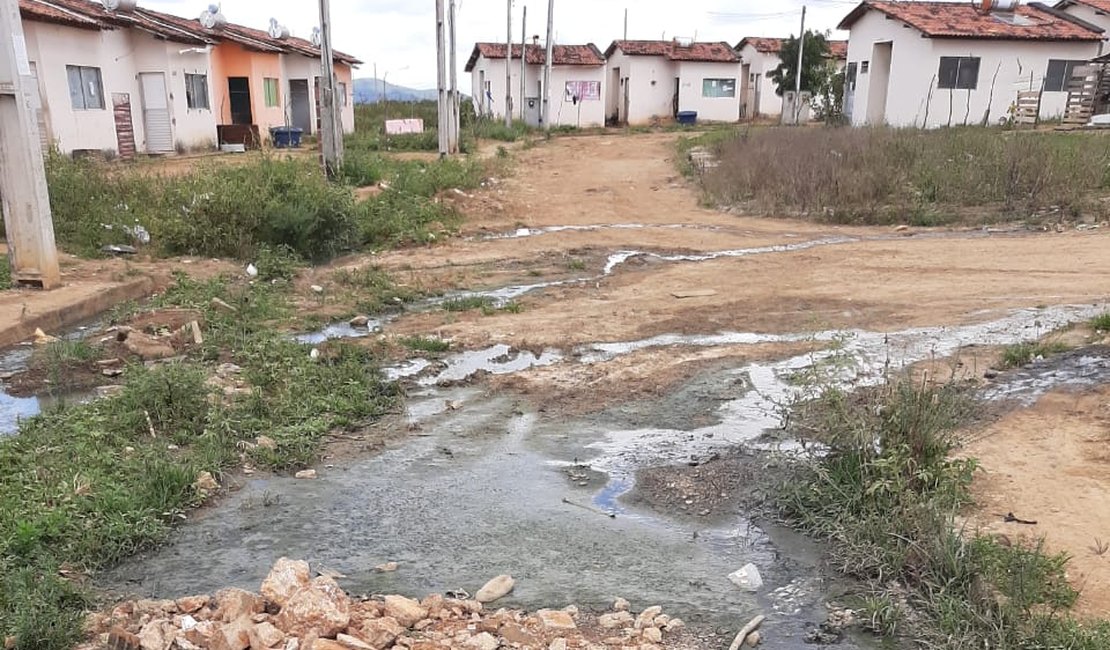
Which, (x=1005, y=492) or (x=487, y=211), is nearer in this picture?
(x=1005, y=492)

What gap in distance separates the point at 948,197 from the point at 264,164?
10109 millimetres

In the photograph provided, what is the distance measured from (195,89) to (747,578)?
71.4ft

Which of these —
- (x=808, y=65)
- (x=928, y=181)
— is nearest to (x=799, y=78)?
(x=808, y=65)

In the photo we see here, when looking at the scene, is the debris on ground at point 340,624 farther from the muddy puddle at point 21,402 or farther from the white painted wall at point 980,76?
the white painted wall at point 980,76

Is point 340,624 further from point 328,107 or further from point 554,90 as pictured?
point 554,90

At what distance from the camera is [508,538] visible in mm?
3961

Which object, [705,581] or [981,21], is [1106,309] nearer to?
[705,581]

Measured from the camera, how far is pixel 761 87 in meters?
38.8

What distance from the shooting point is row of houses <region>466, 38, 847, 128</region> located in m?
34.8

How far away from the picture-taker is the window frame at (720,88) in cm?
3591

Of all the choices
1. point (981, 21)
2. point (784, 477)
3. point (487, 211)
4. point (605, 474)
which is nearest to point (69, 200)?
point (487, 211)

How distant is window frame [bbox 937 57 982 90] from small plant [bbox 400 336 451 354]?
22513mm

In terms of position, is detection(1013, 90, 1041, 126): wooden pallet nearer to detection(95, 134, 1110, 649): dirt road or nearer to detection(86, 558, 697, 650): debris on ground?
detection(95, 134, 1110, 649): dirt road

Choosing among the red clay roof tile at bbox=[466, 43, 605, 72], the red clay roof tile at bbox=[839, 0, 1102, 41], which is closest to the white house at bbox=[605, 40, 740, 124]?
the red clay roof tile at bbox=[466, 43, 605, 72]
